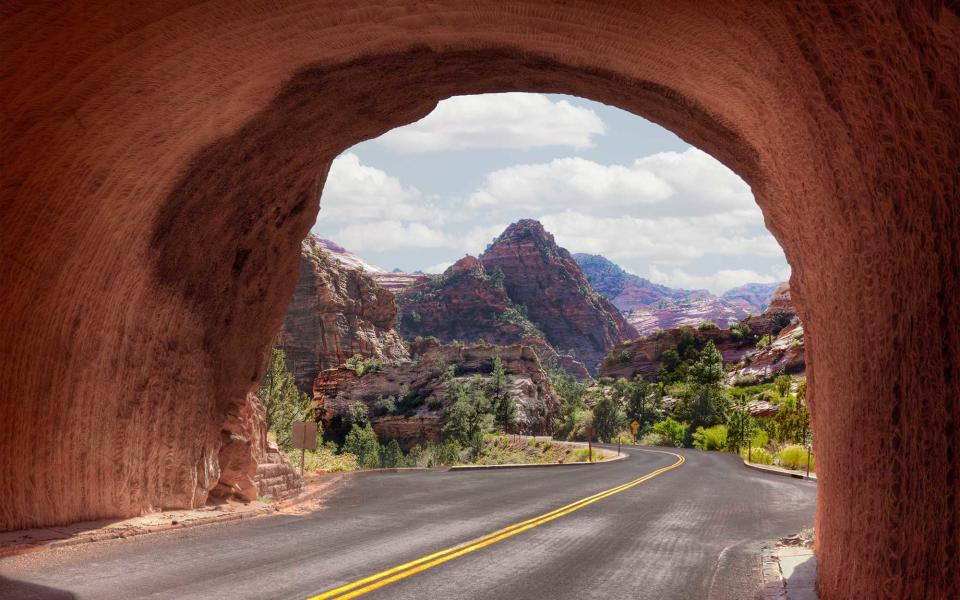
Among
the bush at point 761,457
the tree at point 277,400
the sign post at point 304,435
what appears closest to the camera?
the sign post at point 304,435

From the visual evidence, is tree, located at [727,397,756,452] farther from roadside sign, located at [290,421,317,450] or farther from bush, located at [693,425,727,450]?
roadside sign, located at [290,421,317,450]

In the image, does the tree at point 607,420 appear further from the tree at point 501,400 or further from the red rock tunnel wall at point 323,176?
the red rock tunnel wall at point 323,176

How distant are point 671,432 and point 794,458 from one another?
37.2 meters

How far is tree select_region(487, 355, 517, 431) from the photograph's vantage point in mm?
69812

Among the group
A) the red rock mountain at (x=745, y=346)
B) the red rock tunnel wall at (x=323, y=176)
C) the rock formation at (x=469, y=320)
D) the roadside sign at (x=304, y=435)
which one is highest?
the rock formation at (x=469, y=320)

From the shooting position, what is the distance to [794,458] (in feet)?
106

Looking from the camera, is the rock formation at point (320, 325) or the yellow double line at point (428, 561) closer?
the yellow double line at point (428, 561)

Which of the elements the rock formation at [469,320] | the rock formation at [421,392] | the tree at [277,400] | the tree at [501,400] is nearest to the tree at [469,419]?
the tree at [501,400]

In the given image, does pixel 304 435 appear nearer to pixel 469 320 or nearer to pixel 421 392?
pixel 421 392

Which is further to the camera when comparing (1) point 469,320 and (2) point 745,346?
(1) point 469,320

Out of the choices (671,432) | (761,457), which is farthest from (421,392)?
(761,457)

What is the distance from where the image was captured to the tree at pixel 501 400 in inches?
2749

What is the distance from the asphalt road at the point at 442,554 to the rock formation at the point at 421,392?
54636 millimetres

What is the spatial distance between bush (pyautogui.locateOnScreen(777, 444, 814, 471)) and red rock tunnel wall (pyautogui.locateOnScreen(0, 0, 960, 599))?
86.2 ft
